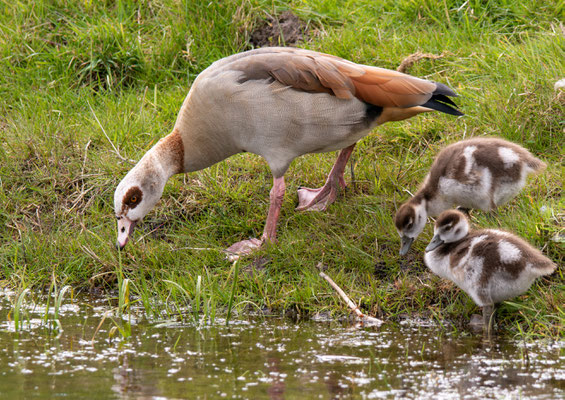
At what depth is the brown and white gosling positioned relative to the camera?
508 centimetres

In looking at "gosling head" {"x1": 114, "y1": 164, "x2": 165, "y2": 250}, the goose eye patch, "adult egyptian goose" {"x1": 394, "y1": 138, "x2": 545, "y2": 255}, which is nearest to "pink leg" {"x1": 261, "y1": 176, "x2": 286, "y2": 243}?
"gosling head" {"x1": 114, "y1": 164, "x2": 165, "y2": 250}

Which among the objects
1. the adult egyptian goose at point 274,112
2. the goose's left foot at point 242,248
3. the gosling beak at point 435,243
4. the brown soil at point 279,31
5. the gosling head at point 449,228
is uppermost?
the brown soil at point 279,31

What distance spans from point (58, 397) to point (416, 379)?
1.80 metres

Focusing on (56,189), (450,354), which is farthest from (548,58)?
(56,189)

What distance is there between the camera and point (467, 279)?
17.2 feet

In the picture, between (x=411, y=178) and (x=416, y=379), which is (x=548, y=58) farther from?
(x=416, y=379)

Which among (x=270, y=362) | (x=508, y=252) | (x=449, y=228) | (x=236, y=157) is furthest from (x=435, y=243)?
(x=236, y=157)

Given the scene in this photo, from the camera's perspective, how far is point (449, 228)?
543 cm

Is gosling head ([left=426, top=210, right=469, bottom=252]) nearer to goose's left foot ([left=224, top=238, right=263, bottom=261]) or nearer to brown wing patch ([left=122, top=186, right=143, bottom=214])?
goose's left foot ([left=224, top=238, right=263, bottom=261])

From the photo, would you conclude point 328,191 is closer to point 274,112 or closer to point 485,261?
point 274,112

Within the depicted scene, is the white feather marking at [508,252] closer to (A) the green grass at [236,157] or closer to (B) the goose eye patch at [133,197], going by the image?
(A) the green grass at [236,157]

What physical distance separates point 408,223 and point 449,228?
16.0 inches

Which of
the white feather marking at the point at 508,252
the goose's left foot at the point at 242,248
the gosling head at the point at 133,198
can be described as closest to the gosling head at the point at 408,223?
the white feather marking at the point at 508,252

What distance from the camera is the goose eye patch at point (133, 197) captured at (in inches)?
262
